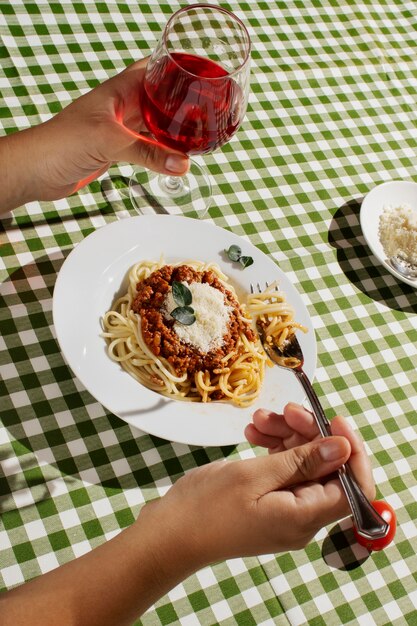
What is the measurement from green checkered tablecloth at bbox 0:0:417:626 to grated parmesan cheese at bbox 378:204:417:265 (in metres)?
0.07

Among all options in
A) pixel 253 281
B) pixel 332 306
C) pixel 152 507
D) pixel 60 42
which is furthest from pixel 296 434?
pixel 60 42

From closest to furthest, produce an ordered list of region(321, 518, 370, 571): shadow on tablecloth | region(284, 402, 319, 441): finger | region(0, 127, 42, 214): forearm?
region(284, 402, 319, 441): finger < region(321, 518, 370, 571): shadow on tablecloth < region(0, 127, 42, 214): forearm

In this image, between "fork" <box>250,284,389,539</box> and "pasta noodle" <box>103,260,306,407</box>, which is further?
"pasta noodle" <box>103,260,306,407</box>

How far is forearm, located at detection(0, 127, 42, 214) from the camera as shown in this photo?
1.39 m

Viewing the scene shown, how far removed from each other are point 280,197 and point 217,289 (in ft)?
1.56

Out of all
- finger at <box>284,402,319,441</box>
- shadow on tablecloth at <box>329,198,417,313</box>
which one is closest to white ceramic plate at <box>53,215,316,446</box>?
finger at <box>284,402,319,441</box>

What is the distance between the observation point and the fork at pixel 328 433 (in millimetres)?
945

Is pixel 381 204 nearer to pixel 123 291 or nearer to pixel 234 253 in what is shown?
pixel 234 253

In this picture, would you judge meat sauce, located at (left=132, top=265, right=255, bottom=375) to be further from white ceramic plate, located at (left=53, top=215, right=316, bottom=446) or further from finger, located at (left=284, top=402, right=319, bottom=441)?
finger, located at (left=284, top=402, right=319, bottom=441)

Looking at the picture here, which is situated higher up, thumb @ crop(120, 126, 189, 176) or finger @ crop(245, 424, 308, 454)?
thumb @ crop(120, 126, 189, 176)

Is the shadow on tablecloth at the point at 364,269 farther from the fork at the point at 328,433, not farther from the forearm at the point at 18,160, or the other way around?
the forearm at the point at 18,160

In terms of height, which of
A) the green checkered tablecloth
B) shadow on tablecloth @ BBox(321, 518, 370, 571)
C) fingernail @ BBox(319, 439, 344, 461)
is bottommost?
shadow on tablecloth @ BBox(321, 518, 370, 571)

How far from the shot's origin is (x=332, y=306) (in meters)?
1.60

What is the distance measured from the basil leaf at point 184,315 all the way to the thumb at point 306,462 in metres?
0.36
